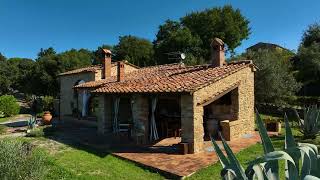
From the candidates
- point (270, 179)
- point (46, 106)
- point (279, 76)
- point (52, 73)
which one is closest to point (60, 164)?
point (270, 179)

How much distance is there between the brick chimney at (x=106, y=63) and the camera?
22875 mm

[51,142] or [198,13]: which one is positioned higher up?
[198,13]

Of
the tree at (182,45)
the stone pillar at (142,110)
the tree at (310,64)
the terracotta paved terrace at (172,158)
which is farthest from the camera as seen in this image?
the tree at (182,45)

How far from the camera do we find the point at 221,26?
46.5 meters

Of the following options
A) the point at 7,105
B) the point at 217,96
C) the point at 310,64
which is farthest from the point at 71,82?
the point at 310,64

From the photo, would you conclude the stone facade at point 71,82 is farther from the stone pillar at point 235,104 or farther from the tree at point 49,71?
the tree at point 49,71

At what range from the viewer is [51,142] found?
15484 millimetres

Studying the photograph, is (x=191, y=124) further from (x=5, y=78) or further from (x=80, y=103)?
(x=5, y=78)

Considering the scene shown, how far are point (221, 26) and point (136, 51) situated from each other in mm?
15216

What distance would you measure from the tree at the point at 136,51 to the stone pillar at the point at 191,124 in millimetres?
39951

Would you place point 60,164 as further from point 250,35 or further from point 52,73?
point 250,35

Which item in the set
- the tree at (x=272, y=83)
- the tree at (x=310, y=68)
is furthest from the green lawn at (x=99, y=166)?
the tree at (x=310, y=68)

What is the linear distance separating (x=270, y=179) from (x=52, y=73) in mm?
42440

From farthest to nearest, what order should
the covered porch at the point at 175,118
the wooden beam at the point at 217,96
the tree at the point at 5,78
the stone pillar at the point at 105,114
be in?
the tree at the point at 5,78 → the stone pillar at the point at 105,114 → the wooden beam at the point at 217,96 → the covered porch at the point at 175,118
